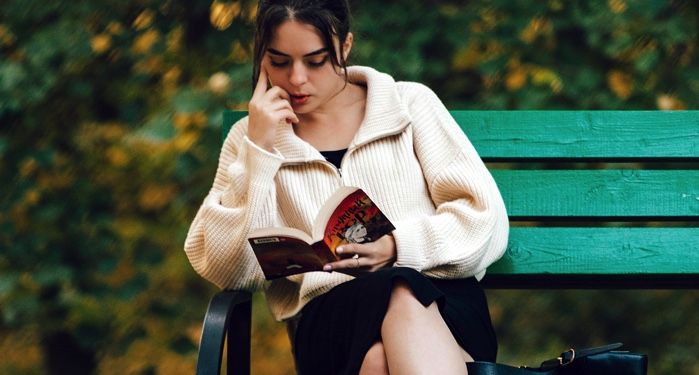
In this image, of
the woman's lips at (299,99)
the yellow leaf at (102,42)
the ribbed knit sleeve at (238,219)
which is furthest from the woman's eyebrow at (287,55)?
the yellow leaf at (102,42)

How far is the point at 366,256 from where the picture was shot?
249 cm

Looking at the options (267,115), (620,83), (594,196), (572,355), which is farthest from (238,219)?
(620,83)

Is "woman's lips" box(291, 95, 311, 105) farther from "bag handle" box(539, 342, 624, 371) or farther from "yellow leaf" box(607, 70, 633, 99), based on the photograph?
"yellow leaf" box(607, 70, 633, 99)

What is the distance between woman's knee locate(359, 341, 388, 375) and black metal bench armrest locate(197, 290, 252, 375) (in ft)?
0.93

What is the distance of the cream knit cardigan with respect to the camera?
8.48 ft

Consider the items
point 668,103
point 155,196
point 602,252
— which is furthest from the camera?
point 155,196

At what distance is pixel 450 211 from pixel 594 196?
462 millimetres

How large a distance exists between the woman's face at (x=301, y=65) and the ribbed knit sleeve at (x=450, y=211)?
0.25m

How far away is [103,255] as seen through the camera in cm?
385

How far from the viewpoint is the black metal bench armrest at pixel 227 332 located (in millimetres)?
2184

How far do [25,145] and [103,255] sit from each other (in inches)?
17.8

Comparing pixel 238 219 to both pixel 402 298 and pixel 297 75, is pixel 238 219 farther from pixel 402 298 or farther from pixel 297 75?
pixel 402 298

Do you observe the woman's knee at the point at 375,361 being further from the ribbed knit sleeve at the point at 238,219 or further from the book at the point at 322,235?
the ribbed knit sleeve at the point at 238,219

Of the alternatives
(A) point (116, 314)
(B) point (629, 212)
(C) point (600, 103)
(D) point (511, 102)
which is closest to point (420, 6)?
(D) point (511, 102)
